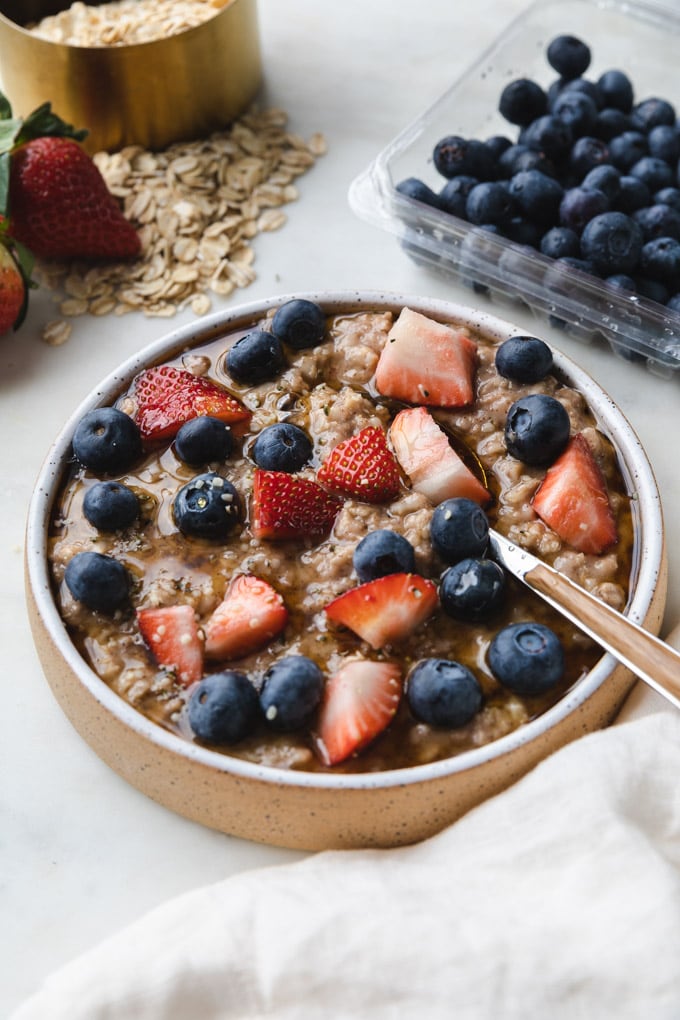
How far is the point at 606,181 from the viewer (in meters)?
2.48

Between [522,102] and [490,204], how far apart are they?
0.44 m

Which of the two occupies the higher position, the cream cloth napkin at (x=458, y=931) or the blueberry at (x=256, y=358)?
the blueberry at (x=256, y=358)

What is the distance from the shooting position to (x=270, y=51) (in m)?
3.22

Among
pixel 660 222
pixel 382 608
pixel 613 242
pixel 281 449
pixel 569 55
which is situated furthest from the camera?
pixel 569 55

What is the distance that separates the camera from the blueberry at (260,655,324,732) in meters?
1.57

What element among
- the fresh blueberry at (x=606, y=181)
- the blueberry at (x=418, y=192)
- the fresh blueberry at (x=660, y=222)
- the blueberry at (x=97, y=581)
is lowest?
the blueberry at (x=97, y=581)

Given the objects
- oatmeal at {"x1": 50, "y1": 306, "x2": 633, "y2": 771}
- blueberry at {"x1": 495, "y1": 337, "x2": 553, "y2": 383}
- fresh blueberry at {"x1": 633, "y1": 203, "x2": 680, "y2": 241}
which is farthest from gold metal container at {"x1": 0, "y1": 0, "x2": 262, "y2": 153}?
blueberry at {"x1": 495, "y1": 337, "x2": 553, "y2": 383}

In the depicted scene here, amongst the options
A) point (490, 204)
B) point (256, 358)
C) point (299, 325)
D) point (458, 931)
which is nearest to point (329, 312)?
point (299, 325)

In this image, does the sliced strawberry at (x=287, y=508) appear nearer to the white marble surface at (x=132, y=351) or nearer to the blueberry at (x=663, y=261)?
the white marble surface at (x=132, y=351)

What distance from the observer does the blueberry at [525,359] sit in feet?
6.53

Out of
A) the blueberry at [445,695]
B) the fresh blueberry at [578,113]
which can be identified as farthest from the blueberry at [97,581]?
the fresh blueberry at [578,113]

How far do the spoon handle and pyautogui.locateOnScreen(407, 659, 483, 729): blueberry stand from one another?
0.20 metres

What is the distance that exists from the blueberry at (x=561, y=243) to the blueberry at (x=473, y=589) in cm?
100

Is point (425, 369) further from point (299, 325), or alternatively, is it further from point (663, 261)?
point (663, 261)
